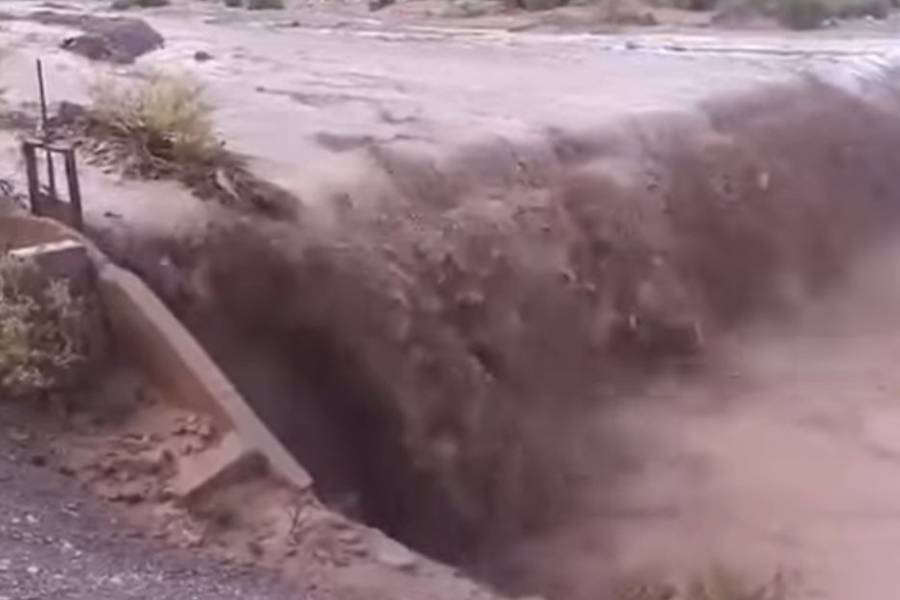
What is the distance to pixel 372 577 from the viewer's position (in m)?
7.52

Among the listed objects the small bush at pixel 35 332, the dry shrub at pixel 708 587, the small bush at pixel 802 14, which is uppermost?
the small bush at pixel 35 332

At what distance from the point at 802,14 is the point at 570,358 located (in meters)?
17.4

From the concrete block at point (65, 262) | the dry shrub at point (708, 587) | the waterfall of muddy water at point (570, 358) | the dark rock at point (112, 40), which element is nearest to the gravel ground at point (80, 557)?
the concrete block at point (65, 262)

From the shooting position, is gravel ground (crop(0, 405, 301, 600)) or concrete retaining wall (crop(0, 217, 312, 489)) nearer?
gravel ground (crop(0, 405, 301, 600))

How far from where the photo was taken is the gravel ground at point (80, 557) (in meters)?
6.91

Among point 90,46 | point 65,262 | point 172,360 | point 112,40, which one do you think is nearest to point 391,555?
point 172,360

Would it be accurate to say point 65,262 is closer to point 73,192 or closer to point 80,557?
point 73,192

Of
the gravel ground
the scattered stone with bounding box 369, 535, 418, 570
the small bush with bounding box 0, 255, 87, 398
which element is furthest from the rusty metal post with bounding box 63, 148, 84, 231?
the scattered stone with bounding box 369, 535, 418, 570

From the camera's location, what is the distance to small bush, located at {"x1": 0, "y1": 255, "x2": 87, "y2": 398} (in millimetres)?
8281

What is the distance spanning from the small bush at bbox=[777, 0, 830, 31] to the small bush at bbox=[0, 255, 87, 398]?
71.5 feet

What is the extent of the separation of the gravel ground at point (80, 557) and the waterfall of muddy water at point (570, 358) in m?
2.14

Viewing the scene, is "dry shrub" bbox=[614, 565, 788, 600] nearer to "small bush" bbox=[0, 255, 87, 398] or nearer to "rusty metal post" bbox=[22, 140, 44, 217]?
"small bush" bbox=[0, 255, 87, 398]

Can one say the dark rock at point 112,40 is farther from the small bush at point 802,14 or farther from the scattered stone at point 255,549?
the small bush at point 802,14

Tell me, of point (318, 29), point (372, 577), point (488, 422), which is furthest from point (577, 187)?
point (318, 29)
